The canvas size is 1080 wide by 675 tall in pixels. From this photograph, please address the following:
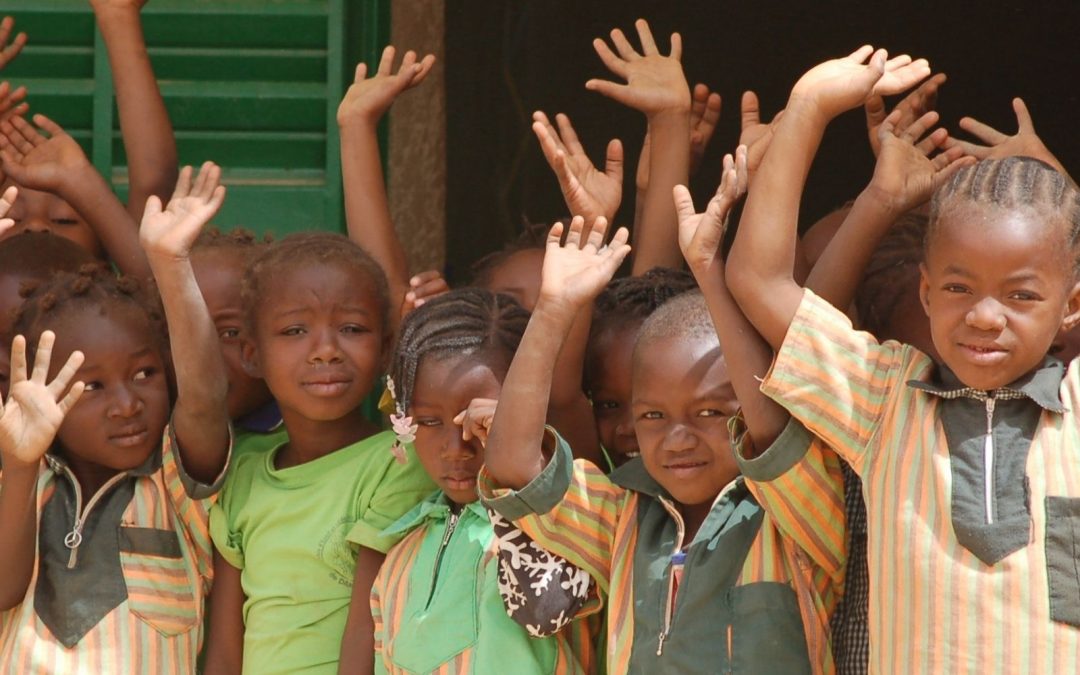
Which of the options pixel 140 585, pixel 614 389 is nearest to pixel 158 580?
pixel 140 585

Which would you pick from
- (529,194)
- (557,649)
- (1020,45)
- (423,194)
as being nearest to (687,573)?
(557,649)

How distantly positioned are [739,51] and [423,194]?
46.0 inches

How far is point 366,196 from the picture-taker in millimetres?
3492

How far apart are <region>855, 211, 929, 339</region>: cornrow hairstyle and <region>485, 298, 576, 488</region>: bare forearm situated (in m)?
0.58

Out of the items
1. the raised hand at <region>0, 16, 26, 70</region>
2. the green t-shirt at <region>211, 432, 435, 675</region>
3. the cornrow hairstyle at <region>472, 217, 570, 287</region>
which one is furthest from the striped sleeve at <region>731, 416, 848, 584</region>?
the raised hand at <region>0, 16, 26, 70</region>

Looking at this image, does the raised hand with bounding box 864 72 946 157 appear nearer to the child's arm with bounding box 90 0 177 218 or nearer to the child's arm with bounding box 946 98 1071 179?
the child's arm with bounding box 946 98 1071 179

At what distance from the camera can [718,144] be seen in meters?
5.11

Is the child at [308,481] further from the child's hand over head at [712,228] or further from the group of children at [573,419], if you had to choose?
the child's hand over head at [712,228]

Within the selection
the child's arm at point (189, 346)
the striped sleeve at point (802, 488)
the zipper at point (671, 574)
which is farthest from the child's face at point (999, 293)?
the child's arm at point (189, 346)

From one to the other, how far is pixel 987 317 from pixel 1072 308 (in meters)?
0.17

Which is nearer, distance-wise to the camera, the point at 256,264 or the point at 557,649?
the point at 557,649

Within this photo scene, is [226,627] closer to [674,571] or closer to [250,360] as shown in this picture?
[250,360]

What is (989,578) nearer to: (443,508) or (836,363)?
(836,363)

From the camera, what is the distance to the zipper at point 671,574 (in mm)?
2627
